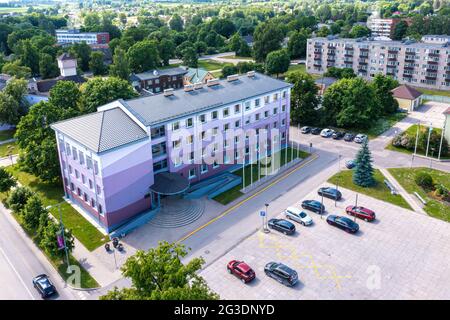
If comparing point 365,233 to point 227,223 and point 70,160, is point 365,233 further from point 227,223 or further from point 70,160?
point 70,160

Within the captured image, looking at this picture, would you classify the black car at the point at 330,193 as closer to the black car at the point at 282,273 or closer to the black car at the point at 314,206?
the black car at the point at 314,206

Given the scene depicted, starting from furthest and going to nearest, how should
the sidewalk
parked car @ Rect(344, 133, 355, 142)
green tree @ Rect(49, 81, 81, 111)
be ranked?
parked car @ Rect(344, 133, 355, 142) < green tree @ Rect(49, 81, 81, 111) < the sidewalk

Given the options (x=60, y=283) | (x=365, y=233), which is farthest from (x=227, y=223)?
(x=60, y=283)

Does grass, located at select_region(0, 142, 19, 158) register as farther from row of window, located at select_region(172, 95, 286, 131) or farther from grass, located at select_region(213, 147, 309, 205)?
grass, located at select_region(213, 147, 309, 205)

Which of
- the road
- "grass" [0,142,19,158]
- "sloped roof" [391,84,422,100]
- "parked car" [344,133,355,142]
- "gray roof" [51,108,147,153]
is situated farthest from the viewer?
"sloped roof" [391,84,422,100]

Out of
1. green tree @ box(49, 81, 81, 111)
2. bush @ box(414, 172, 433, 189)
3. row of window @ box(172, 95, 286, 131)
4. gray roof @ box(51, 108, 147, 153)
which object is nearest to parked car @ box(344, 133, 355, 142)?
row of window @ box(172, 95, 286, 131)

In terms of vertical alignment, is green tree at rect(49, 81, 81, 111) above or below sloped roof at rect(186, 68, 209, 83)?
above

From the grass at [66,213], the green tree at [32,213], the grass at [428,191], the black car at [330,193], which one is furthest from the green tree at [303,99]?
the green tree at [32,213]
